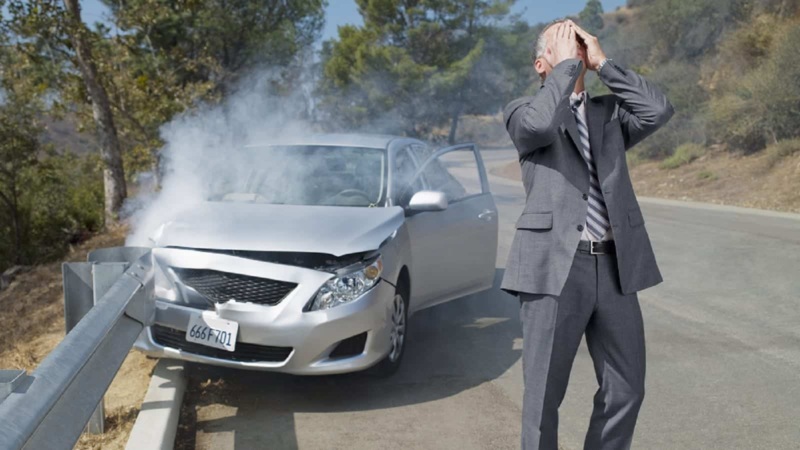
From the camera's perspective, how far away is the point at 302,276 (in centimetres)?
484

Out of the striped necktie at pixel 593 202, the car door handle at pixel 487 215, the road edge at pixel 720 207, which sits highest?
the striped necktie at pixel 593 202

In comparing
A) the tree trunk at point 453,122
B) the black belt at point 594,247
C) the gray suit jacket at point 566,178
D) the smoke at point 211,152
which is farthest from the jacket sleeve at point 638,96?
the tree trunk at point 453,122

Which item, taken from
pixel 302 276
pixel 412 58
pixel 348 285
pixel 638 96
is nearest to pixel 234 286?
pixel 302 276

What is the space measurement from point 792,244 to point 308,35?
1778cm

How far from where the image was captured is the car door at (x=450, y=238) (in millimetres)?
6062

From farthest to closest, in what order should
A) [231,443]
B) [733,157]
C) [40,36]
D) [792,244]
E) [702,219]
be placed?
[733,157], [702,219], [40,36], [792,244], [231,443]

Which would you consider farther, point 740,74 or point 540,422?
point 740,74

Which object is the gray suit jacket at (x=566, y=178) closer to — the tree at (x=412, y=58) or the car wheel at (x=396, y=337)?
the car wheel at (x=396, y=337)

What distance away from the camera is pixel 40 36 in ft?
43.1

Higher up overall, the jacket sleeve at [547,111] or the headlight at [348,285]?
the jacket sleeve at [547,111]

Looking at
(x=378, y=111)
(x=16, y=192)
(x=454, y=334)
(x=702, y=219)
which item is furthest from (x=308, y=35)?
(x=454, y=334)

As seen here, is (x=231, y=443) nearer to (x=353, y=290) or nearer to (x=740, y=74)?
(x=353, y=290)

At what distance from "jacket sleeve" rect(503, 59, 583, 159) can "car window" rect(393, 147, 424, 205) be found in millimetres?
3083

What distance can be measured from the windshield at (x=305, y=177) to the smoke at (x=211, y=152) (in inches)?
0.7
